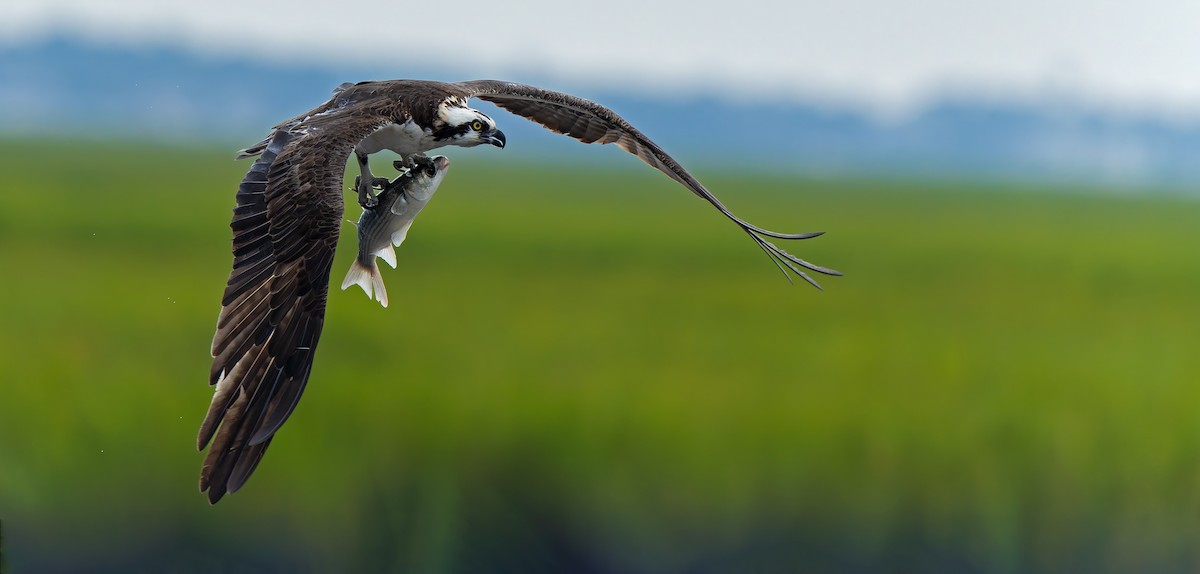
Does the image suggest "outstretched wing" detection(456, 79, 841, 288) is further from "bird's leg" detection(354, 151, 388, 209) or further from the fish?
the fish

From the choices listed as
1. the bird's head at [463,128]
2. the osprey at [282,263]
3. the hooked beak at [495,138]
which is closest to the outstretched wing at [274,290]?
the osprey at [282,263]

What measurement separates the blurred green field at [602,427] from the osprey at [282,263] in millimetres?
14383

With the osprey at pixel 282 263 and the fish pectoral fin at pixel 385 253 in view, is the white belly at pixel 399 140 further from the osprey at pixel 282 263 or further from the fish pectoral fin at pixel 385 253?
the fish pectoral fin at pixel 385 253

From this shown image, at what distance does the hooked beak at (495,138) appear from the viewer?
8.97 metres

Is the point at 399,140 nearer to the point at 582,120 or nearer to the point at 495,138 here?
the point at 495,138

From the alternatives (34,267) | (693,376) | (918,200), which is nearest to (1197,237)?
(918,200)

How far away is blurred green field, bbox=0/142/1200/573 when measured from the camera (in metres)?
23.2

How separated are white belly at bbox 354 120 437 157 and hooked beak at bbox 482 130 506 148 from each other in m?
0.34

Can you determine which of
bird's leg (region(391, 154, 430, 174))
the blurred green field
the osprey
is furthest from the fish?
the blurred green field

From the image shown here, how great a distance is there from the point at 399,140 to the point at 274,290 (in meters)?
1.35

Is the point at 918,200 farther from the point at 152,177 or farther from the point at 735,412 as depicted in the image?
the point at 735,412

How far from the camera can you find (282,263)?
8078 millimetres

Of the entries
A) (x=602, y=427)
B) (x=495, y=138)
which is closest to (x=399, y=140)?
(x=495, y=138)

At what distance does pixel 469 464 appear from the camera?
2517 cm
